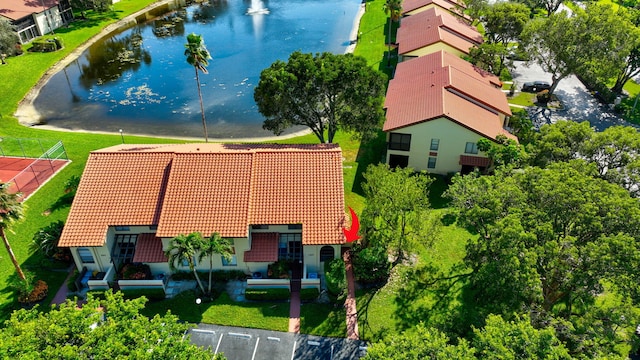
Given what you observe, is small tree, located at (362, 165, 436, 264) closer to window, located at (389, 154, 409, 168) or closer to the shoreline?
window, located at (389, 154, 409, 168)

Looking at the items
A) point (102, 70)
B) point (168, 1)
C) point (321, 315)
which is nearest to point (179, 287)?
point (321, 315)

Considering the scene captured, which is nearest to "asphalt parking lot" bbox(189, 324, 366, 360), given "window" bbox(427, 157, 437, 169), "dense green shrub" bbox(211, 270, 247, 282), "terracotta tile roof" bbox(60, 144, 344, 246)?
"dense green shrub" bbox(211, 270, 247, 282)

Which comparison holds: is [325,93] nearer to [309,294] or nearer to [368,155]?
[368,155]

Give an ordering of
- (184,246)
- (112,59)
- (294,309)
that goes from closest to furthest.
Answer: (184,246)
(294,309)
(112,59)

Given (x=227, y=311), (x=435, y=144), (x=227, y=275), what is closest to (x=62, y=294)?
(x=227, y=275)

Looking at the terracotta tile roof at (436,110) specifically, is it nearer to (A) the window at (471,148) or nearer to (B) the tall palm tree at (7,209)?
(A) the window at (471,148)

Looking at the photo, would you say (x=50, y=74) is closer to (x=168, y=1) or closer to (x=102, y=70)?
(x=102, y=70)

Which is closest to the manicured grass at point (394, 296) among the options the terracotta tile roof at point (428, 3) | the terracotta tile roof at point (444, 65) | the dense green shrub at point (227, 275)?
the dense green shrub at point (227, 275)
